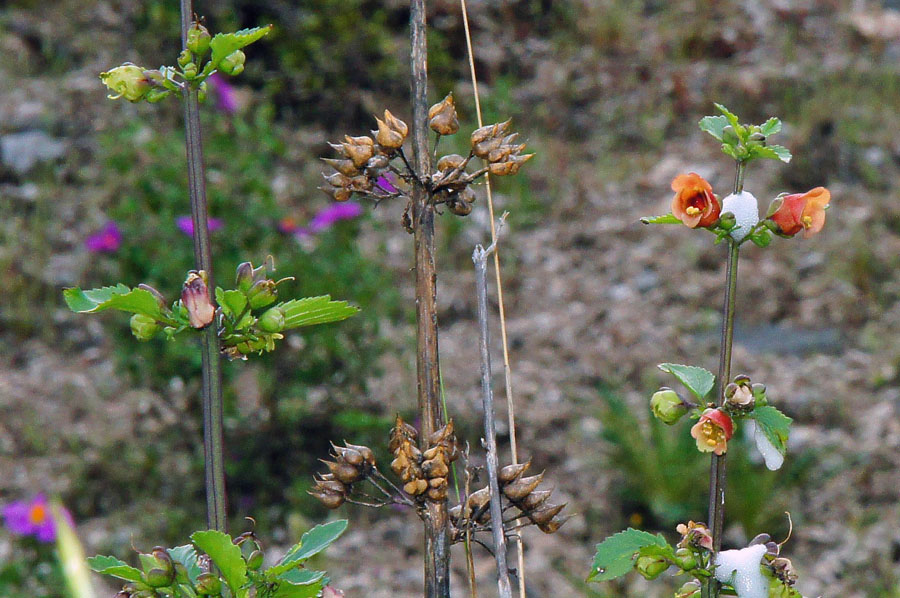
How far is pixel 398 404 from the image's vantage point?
3500 mm

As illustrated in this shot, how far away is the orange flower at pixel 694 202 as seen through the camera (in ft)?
2.74

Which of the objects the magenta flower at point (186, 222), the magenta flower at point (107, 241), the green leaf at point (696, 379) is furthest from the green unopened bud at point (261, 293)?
the magenta flower at point (107, 241)

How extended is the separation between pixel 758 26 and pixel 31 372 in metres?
4.11

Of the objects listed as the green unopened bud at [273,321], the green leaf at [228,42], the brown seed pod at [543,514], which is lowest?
the brown seed pod at [543,514]

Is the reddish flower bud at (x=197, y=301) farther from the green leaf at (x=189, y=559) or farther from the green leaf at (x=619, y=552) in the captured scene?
the green leaf at (x=619, y=552)

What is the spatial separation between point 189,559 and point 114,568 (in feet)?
0.38

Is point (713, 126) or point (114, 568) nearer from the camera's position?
point (114, 568)

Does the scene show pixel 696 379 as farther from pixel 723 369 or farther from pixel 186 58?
pixel 186 58

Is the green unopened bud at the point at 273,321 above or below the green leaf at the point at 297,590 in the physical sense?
above

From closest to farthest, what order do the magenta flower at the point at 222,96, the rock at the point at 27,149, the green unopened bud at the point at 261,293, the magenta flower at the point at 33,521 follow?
the green unopened bud at the point at 261,293, the magenta flower at the point at 33,521, the magenta flower at the point at 222,96, the rock at the point at 27,149

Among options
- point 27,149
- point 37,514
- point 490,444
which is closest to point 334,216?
point 37,514

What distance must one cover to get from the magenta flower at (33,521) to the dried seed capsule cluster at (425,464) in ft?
7.84

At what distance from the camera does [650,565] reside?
0.85 meters

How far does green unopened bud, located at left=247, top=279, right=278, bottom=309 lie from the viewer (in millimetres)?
854
